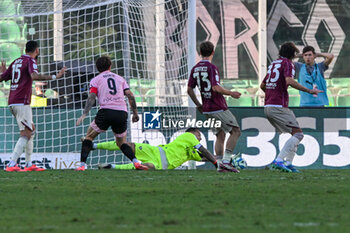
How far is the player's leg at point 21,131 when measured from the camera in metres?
10.2

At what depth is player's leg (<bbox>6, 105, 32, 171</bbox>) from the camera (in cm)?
1025

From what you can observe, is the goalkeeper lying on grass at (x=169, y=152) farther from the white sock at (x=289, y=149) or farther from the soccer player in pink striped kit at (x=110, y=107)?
the white sock at (x=289, y=149)

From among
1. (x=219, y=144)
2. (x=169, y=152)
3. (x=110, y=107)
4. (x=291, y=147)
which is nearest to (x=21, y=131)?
(x=110, y=107)

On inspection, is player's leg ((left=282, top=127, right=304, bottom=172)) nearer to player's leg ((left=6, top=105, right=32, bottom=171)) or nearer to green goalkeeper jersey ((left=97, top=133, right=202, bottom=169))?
green goalkeeper jersey ((left=97, top=133, right=202, bottom=169))

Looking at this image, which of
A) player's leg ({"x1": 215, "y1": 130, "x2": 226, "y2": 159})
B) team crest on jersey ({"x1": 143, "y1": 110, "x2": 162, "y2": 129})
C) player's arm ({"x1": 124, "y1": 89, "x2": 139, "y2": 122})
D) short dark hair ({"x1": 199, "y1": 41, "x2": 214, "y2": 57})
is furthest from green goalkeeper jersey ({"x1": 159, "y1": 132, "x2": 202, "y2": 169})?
team crest on jersey ({"x1": 143, "y1": 110, "x2": 162, "y2": 129})

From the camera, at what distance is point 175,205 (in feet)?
18.7

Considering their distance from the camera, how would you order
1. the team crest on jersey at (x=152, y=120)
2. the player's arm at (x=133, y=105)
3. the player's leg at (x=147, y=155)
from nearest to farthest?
the player's arm at (x=133, y=105), the player's leg at (x=147, y=155), the team crest on jersey at (x=152, y=120)

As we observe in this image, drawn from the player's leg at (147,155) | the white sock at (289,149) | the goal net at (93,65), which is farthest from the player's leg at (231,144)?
the goal net at (93,65)

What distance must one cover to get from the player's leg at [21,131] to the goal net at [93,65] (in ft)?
6.86

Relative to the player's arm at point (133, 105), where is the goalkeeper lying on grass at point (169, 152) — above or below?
below

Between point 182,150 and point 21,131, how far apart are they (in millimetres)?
2261

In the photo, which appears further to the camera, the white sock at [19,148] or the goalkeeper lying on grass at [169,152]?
the goalkeeper lying on grass at [169,152]

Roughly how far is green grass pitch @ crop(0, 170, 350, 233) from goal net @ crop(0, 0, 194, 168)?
13.4 feet

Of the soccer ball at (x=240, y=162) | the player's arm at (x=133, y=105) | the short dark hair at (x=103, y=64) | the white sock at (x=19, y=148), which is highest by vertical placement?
the short dark hair at (x=103, y=64)
